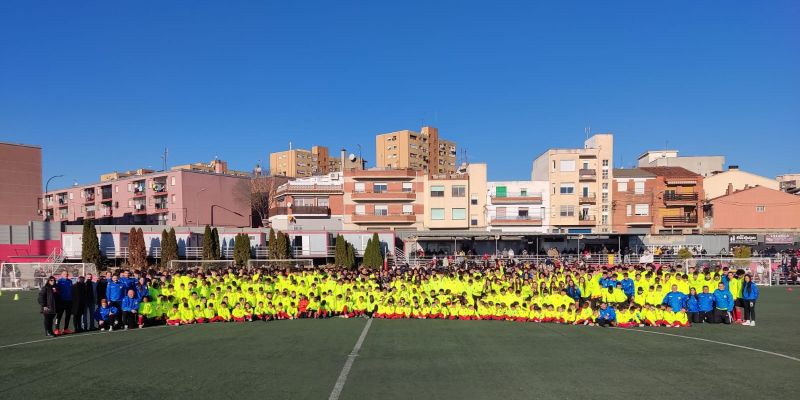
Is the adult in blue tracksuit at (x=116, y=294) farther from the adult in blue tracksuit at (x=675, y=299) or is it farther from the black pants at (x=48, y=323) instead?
the adult in blue tracksuit at (x=675, y=299)

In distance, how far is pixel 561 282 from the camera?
20797 millimetres

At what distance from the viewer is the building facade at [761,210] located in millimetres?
61562

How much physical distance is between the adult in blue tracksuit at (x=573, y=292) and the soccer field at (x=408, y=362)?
8.26 ft

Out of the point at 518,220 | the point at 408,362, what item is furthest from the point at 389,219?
the point at 408,362

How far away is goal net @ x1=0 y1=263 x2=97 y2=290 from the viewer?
115ft

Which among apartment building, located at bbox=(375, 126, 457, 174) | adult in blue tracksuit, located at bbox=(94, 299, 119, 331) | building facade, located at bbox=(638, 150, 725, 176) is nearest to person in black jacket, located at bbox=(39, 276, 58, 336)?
adult in blue tracksuit, located at bbox=(94, 299, 119, 331)

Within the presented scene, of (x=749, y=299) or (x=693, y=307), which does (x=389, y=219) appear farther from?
(x=749, y=299)

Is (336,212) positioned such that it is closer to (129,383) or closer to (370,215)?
(370,215)

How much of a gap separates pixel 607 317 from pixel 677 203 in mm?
50024

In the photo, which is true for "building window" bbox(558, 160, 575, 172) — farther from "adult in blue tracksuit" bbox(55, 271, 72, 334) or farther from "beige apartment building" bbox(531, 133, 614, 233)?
"adult in blue tracksuit" bbox(55, 271, 72, 334)

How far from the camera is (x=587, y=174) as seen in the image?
2463 inches

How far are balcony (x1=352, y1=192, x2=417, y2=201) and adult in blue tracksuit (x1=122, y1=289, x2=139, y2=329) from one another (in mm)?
44354

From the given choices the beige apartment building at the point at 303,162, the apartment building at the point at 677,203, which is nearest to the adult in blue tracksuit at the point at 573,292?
the apartment building at the point at 677,203

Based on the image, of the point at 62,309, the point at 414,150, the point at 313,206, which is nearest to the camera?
the point at 62,309
